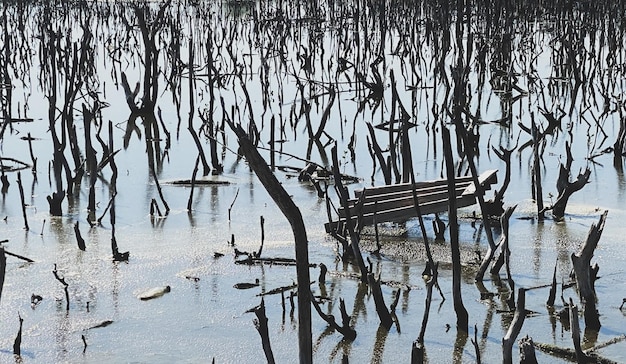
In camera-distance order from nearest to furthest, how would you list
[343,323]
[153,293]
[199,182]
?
[343,323] → [153,293] → [199,182]

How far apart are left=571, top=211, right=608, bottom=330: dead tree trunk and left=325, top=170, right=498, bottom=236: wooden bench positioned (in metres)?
1.39

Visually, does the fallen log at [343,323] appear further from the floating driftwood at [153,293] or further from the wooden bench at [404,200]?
the wooden bench at [404,200]

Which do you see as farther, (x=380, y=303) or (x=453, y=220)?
(x=380, y=303)

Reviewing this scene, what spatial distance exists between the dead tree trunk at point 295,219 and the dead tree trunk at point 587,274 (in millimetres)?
1336

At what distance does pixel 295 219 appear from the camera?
7.09 ft

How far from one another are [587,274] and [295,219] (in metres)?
1.58

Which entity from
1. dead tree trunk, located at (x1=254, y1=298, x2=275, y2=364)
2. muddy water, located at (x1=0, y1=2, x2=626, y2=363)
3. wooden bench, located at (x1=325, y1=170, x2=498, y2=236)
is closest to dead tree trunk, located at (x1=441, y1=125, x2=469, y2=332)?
muddy water, located at (x1=0, y1=2, x2=626, y2=363)

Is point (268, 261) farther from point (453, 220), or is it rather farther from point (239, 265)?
point (453, 220)

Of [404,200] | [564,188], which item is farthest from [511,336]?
[564,188]

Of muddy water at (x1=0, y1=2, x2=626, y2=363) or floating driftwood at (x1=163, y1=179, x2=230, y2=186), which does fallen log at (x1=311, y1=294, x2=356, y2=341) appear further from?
floating driftwood at (x1=163, y1=179, x2=230, y2=186)

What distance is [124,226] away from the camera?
523 centimetres

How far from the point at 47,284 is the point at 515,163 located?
3604mm

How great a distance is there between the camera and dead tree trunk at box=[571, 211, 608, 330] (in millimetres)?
3346

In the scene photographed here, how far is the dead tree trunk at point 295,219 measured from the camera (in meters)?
2.07
